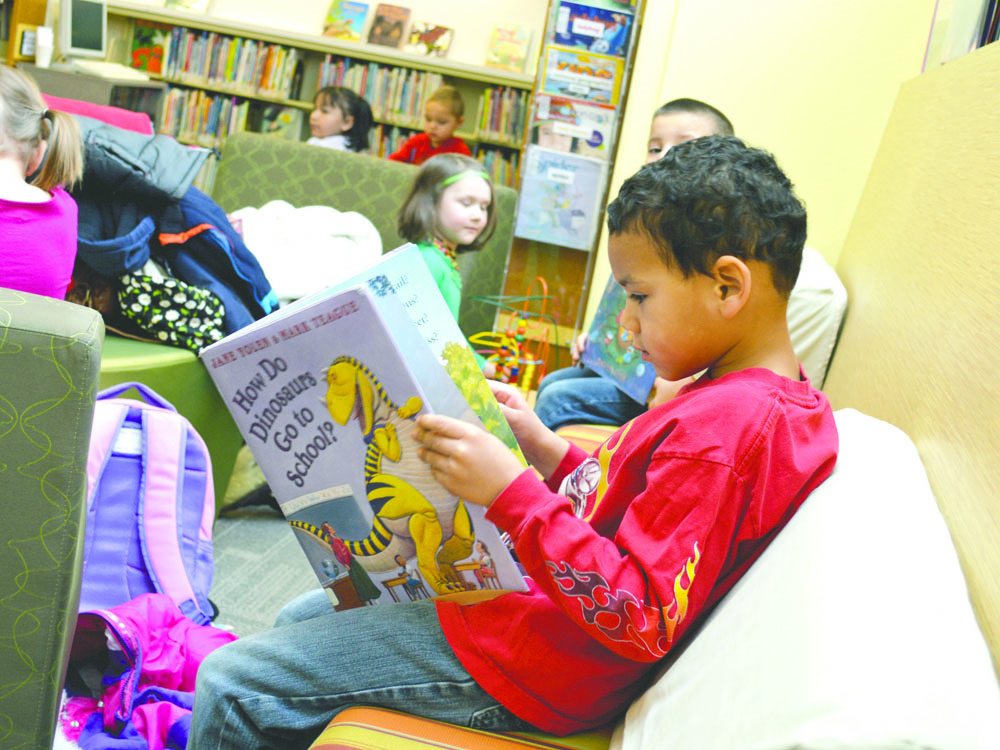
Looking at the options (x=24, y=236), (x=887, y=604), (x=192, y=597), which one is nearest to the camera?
(x=887, y=604)

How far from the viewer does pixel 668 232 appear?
0.83 m

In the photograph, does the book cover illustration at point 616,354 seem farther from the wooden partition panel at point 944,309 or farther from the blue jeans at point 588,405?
the wooden partition panel at point 944,309

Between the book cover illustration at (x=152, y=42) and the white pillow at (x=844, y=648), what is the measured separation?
17.7 feet

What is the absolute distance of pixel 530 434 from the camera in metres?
1.08

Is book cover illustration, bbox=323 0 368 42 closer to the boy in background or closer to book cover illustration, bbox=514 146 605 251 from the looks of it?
book cover illustration, bbox=514 146 605 251

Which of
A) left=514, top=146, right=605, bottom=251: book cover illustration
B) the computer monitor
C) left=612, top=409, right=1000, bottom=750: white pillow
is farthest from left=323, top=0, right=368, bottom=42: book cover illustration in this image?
left=612, top=409, right=1000, bottom=750: white pillow

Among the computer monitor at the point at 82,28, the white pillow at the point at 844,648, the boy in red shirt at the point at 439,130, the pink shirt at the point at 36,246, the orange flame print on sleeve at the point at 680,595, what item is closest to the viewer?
the white pillow at the point at 844,648

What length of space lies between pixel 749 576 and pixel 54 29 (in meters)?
5.39

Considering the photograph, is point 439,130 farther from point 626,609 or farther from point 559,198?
point 626,609

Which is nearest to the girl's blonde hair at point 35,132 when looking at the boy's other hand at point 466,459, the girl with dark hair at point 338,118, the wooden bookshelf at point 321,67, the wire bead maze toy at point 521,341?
the wire bead maze toy at point 521,341

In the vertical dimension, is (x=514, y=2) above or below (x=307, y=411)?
above

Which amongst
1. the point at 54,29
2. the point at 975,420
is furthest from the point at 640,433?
the point at 54,29

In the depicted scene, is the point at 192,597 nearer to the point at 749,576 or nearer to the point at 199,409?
the point at 199,409

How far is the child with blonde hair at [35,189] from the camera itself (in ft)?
5.52
